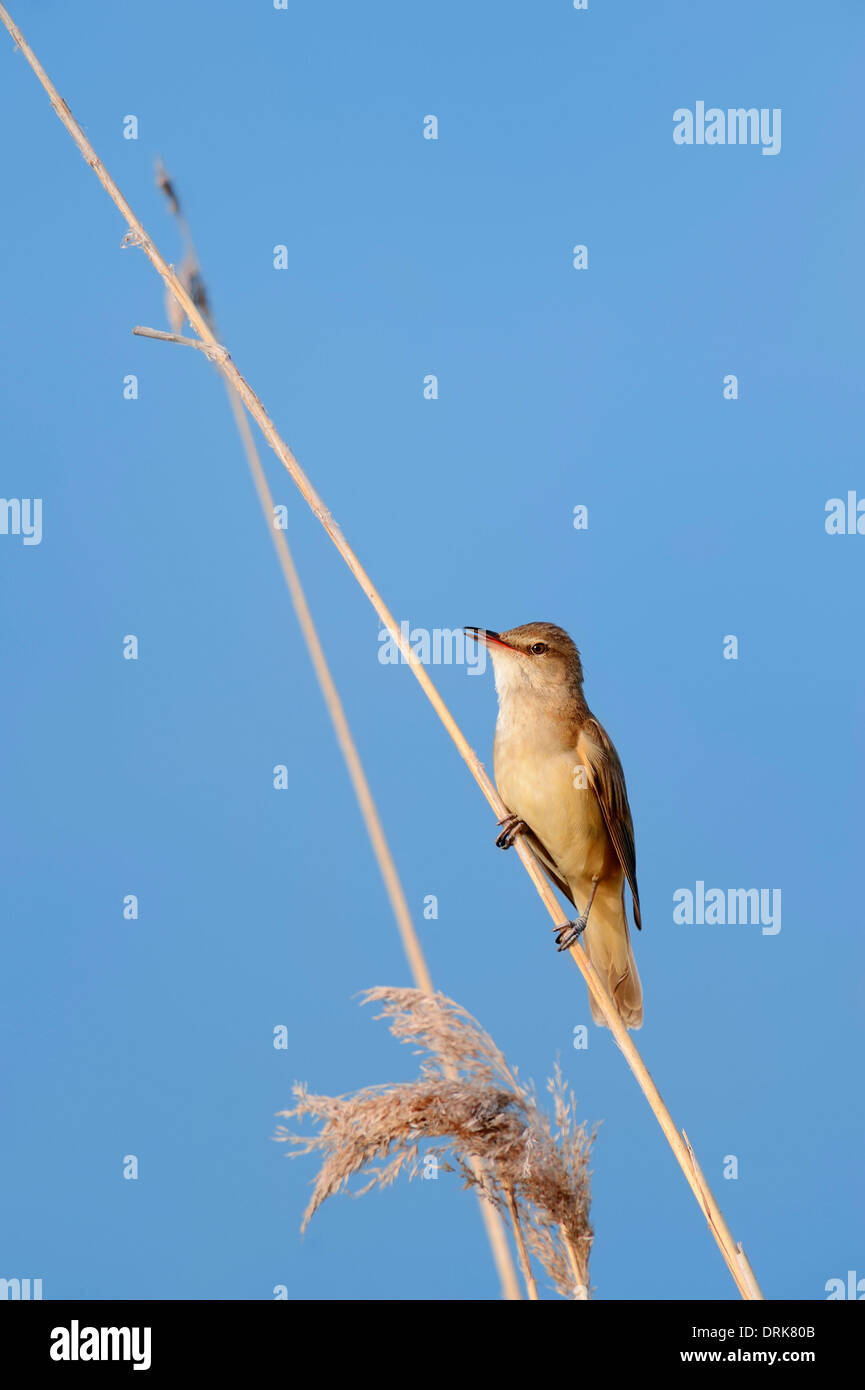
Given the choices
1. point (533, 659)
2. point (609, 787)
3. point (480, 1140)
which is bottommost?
point (480, 1140)

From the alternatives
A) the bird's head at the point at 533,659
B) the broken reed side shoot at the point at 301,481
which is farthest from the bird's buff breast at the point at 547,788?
the broken reed side shoot at the point at 301,481

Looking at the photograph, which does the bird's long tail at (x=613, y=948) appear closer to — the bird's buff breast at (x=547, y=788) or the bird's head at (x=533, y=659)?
the bird's buff breast at (x=547, y=788)

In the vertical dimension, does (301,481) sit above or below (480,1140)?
above

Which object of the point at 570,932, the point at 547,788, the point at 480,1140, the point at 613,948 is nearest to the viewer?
the point at 480,1140

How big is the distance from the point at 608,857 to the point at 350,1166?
7.38 ft

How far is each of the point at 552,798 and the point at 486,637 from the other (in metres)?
0.58

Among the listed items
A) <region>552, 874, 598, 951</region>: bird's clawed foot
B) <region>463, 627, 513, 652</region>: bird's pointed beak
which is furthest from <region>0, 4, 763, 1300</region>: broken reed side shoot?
<region>463, 627, 513, 652</region>: bird's pointed beak

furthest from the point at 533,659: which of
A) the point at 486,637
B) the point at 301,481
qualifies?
the point at 301,481

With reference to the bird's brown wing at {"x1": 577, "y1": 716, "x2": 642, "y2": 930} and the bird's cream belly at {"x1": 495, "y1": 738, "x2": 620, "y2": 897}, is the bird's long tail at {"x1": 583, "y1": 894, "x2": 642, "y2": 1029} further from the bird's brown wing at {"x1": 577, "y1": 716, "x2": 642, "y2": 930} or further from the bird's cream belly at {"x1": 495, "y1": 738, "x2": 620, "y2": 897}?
the bird's cream belly at {"x1": 495, "y1": 738, "x2": 620, "y2": 897}

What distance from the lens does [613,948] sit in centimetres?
430

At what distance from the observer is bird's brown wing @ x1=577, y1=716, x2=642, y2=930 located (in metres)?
4.05

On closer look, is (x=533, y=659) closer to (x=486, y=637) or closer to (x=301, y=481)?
(x=486, y=637)

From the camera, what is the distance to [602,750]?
411 cm
